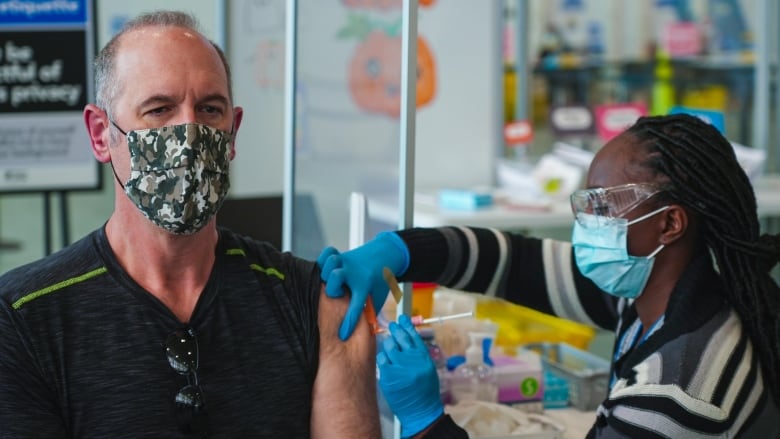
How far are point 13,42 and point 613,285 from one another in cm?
260

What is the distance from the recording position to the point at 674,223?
1.77 metres

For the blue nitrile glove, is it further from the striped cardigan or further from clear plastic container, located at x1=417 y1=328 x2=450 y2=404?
clear plastic container, located at x1=417 y1=328 x2=450 y2=404

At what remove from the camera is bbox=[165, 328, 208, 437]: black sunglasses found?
144 centimetres

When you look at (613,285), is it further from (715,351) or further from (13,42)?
(13,42)

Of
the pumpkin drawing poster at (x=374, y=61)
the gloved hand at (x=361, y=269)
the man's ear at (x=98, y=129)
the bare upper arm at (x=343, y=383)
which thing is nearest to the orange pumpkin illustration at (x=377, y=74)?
the pumpkin drawing poster at (x=374, y=61)

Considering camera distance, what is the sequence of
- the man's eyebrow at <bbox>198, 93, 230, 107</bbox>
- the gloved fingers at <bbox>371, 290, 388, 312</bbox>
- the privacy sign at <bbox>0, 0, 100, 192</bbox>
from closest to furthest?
the man's eyebrow at <bbox>198, 93, 230, 107</bbox> < the gloved fingers at <bbox>371, 290, 388, 312</bbox> < the privacy sign at <bbox>0, 0, 100, 192</bbox>

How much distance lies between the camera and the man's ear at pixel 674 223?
1762mm

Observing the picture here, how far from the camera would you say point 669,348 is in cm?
Answer: 169

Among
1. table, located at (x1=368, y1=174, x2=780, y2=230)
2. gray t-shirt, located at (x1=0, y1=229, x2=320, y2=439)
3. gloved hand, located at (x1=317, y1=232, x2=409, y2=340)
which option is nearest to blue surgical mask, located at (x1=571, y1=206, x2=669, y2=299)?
gloved hand, located at (x1=317, y1=232, x2=409, y2=340)

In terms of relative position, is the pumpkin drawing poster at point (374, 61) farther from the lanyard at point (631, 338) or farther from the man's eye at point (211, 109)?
the lanyard at point (631, 338)

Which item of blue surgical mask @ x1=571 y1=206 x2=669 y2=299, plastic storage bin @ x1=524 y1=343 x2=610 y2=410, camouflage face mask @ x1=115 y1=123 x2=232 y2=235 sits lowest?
plastic storage bin @ x1=524 y1=343 x2=610 y2=410

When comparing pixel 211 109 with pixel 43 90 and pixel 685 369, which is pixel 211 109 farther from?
pixel 43 90

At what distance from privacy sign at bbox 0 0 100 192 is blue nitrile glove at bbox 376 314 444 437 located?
236 centimetres

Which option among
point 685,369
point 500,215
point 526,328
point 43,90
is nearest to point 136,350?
point 685,369
